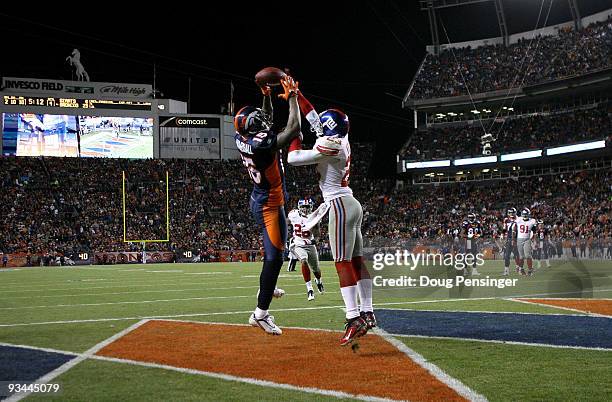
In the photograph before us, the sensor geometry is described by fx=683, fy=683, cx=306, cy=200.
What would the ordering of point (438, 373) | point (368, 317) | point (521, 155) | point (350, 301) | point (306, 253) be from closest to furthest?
point (438, 373) → point (350, 301) → point (368, 317) → point (306, 253) → point (521, 155)

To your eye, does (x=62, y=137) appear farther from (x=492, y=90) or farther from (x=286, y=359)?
(x=286, y=359)

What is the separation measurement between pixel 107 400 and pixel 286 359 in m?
2.02

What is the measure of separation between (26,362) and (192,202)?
155 ft

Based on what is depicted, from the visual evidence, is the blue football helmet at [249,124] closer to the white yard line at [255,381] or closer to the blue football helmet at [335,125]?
the blue football helmet at [335,125]

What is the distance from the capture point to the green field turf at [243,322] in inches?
201

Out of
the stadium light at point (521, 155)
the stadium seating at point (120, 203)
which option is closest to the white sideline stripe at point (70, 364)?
the stadium seating at point (120, 203)

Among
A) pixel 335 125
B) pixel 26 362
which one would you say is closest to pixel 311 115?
pixel 335 125

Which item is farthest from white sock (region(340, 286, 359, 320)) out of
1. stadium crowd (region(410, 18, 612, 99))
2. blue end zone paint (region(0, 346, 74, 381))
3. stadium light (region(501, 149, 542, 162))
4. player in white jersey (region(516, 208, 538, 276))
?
stadium light (region(501, 149, 542, 162))

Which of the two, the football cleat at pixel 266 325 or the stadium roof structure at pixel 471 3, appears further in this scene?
the stadium roof structure at pixel 471 3

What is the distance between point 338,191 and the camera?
25.8 ft

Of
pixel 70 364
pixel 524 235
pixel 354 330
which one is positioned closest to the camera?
pixel 70 364

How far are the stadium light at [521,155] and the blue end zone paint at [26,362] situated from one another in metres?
44.3

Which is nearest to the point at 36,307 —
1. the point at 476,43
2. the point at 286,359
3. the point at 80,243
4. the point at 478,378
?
the point at 286,359

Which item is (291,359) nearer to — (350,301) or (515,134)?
(350,301)
